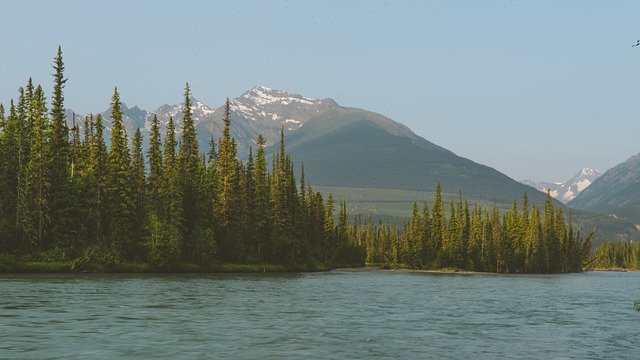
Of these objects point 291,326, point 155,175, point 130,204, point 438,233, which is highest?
point 155,175

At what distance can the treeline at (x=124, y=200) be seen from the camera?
308 feet

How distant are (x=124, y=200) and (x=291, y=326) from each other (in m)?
71.0

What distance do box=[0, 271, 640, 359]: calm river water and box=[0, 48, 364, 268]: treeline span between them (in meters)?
32.0

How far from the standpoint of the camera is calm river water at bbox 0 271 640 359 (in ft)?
100

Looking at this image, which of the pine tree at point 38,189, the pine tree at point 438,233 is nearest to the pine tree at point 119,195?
the pine tree at point 38,189

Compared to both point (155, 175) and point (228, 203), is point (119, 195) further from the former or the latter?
point (228, 203)

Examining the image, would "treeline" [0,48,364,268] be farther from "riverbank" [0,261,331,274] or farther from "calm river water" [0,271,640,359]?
"calm river water" [0,271,640,359]

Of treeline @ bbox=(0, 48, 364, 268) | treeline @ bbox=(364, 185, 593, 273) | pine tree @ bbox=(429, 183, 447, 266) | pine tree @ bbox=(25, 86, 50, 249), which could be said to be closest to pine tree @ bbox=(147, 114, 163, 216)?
treeline @ bbox=(0, 48, 364, 268)

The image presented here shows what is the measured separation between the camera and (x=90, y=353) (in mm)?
28547

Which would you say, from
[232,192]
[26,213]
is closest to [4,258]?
[26,213]

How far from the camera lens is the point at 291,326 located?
3906 cm

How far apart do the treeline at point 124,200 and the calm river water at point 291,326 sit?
32.0 m

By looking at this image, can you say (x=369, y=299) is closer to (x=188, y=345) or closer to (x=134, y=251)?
(x=188, y=345)

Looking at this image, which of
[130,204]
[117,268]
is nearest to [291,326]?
[117,268]
